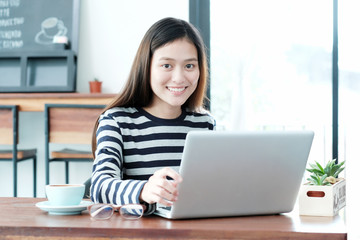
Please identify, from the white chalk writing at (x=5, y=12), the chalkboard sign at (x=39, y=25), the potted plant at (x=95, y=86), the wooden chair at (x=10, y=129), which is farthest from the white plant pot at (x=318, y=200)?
the white chalk writing at (x=5, y=12)

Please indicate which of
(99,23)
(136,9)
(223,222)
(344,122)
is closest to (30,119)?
(99,23)

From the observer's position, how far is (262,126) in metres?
4.81

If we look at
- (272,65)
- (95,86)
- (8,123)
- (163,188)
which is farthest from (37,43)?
(163,188)

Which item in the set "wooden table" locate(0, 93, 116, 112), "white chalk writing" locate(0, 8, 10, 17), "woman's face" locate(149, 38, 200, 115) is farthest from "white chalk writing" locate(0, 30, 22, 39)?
"woman's face" locate(149, 38, 200, 115)

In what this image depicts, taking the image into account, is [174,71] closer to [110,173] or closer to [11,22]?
[110,173]

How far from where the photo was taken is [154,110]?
63.4 inches

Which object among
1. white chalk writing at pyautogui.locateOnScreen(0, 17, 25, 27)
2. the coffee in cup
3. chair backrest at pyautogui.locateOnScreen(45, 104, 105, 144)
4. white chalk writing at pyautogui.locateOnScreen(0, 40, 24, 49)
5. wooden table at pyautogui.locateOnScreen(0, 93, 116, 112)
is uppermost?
white chalk writing at pyautogui.locateOnScreen(0, 17, 25, 27)

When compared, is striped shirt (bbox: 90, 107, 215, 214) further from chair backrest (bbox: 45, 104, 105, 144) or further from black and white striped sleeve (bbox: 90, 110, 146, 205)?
chair backrest (bbox: 45, 104, 105, 144)

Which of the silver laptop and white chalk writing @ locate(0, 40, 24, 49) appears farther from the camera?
white chalk writing @ locate(0, 40, 24, 49)

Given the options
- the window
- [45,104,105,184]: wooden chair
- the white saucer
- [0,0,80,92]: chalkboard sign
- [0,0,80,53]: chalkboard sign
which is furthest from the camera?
the window

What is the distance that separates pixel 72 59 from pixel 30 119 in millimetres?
546

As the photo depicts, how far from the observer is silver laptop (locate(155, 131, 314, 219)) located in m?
0.99

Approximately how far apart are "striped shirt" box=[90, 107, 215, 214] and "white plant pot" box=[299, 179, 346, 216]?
1.50 ft

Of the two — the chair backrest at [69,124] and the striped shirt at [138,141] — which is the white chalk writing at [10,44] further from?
the striped shirt at [138,141]
